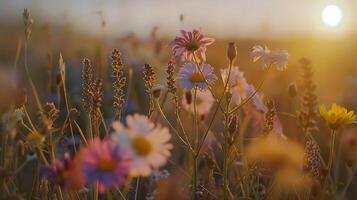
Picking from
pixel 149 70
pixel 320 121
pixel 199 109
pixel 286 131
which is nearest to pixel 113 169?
pixel 149 70

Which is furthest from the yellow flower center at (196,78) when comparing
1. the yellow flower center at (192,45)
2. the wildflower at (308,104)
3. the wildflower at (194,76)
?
the wildflower at (308,104)

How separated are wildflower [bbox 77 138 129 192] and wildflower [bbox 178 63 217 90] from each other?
894mm

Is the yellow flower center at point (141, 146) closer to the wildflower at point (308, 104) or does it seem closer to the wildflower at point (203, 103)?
the wildflower at point (308, 104)

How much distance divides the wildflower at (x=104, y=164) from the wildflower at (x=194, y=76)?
894 millimetres

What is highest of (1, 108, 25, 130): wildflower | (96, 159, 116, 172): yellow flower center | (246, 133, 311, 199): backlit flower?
(96, 159, 116, 172): yellow flower center

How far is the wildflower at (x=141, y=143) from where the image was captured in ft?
3.98

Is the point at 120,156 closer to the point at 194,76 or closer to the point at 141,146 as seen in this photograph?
the point at 141,146

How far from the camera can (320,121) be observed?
439 centimetres

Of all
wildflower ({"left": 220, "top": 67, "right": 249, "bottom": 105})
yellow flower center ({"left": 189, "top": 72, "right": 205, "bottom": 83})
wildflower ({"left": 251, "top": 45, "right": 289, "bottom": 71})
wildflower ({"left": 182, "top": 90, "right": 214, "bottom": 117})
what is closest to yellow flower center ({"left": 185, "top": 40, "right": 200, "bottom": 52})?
yellow flower center ({"left": 189, "top": 72, "right": 205, "bottom": 83})

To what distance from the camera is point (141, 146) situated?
1.25 m

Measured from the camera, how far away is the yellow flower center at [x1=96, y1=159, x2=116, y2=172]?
1.20 metres

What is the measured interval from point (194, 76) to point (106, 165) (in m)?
0.93

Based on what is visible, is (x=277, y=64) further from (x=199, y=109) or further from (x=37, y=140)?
(x=37, y=140)

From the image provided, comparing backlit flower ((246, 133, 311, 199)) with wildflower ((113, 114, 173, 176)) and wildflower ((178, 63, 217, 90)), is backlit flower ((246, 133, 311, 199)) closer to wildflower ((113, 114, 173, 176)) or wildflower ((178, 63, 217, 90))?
wildflower ((178, 63, 217, 90))
